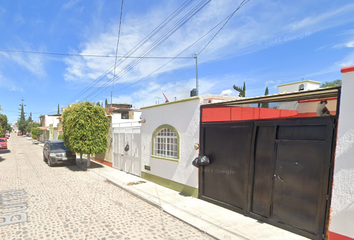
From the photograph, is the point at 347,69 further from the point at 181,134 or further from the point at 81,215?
the point at 81,215

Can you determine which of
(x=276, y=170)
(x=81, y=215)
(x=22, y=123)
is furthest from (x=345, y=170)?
(x=22, y=123)

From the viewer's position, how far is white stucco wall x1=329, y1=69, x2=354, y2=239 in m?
3.63

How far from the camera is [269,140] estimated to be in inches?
200

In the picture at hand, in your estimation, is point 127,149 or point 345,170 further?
point 127,149

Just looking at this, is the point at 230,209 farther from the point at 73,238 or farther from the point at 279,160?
the point at 73,238

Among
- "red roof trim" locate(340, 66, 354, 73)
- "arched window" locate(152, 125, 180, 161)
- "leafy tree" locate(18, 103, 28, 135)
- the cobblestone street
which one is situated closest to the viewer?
"red roof trim" locate(340, 66, 354, 73)

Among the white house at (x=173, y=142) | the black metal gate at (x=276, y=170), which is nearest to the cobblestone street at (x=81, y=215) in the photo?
the white house at (x=173, y=142)

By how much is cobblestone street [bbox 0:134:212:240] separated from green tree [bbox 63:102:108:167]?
11.9 feet

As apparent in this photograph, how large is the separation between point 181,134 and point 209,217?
3088 millimetres

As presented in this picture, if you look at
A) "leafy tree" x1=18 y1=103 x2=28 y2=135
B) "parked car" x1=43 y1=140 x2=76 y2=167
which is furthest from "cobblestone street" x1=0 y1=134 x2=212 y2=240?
"leafy tree" x1=18 y1=103 x2=28 y2=135

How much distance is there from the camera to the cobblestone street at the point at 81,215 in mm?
4586

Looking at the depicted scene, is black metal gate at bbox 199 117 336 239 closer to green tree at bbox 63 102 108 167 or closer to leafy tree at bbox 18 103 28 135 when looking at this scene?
green tree at bbox 63 102 108 167

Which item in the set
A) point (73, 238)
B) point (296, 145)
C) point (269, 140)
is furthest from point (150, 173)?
point (296, 145)

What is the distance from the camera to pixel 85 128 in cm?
1227
